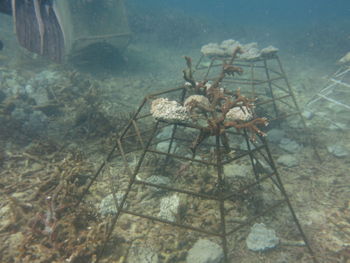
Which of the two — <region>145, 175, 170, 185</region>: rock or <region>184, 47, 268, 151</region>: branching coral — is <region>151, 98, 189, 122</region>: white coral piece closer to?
<region>184, 47, 268, 151</region>: branching coral

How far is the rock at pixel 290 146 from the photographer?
636 cm

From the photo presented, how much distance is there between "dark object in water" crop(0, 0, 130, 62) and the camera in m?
3.16

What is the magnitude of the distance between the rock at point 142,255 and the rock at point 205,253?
20.0 inches

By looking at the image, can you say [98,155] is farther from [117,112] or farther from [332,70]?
[332,70]

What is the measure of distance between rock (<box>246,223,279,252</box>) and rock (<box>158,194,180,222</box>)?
4.18 feet

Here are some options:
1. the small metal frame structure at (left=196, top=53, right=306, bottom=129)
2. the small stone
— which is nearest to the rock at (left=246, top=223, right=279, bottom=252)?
the small stone

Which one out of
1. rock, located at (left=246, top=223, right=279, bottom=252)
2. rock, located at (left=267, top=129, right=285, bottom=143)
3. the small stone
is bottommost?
rock, located at (left=246, top=223, right=279, bottom=252)

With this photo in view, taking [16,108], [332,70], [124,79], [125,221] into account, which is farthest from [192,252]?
[332,70]

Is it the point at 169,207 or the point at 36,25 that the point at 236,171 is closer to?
the point at 169,207

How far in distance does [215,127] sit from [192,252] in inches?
78.3

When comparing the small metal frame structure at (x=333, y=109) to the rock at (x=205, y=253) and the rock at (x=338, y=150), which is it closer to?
the rock at (x=338, y=150)

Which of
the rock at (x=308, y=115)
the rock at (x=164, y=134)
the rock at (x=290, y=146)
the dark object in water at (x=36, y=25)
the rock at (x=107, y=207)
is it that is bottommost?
the rock at (x=107, y=207)

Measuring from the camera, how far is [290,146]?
6.44m

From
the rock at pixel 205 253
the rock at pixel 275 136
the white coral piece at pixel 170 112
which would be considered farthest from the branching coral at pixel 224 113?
the rock at pixel 275 136
